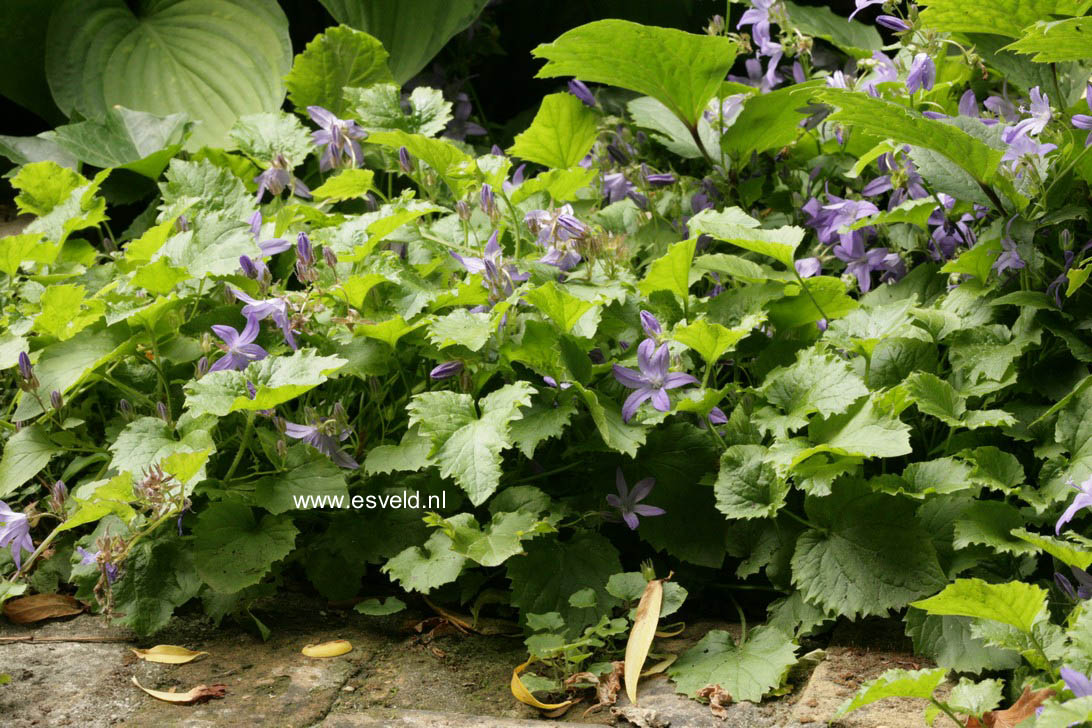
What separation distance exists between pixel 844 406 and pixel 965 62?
107cm

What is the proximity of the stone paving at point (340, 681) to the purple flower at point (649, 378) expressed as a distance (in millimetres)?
423

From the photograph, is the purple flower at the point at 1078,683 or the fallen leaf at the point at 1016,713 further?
the fallen leaf at the point at 1016,713

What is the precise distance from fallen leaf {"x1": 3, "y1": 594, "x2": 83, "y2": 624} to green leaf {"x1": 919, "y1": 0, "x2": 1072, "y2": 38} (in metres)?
1.94

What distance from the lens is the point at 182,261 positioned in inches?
78.0

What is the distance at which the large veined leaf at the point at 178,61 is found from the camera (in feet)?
10.8

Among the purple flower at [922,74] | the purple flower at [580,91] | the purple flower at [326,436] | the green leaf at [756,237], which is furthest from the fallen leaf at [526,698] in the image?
the purple flower at [580,91]

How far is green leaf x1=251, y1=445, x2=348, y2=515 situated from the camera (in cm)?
173

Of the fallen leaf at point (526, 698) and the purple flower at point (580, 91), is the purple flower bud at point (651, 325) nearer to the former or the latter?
the fallen leaf at point (526, 698)

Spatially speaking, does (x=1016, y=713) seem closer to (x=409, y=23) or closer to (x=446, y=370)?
(x=446, y=370)

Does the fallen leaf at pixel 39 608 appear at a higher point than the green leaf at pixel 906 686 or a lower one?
lower

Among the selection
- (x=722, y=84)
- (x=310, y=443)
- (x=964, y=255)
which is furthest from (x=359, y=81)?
(x=964, y=255)

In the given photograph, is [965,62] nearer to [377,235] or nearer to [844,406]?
[844,406]

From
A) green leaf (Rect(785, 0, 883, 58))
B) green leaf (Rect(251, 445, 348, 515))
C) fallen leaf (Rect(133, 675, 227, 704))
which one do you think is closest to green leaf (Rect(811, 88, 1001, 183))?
green leaf (Rect(251, 445, 348, 515))

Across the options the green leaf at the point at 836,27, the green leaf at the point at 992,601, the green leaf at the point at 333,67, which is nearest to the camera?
the green leaf at the point at 992,601
